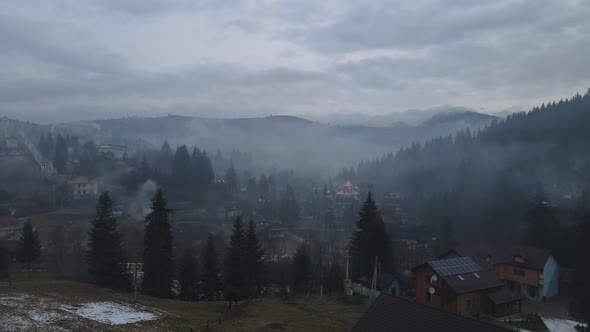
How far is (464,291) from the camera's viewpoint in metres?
40.9

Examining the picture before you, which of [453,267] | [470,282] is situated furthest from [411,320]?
[453,267]

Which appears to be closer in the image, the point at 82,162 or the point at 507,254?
the point at 507,254

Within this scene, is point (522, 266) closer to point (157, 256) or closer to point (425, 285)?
point (425, 285)

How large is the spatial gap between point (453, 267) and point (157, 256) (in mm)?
29554

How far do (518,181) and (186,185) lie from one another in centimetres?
8985

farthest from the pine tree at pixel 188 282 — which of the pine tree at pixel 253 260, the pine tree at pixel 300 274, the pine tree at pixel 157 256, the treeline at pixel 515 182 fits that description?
the treeline at pixel 515 182

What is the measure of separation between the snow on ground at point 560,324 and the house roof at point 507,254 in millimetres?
10814

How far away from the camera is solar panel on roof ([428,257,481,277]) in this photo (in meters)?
43.1

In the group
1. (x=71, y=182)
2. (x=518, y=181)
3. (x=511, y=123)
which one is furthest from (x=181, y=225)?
(x=511, y=123)

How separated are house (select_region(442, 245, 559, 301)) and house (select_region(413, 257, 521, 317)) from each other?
→ 8.27 m

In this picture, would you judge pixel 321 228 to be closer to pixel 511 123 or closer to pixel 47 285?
pixel 47 285

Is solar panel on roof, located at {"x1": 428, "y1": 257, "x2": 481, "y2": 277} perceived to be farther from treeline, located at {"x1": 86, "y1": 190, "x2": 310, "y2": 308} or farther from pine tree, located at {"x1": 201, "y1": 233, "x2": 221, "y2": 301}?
pine tree, located at {"x1": 201, "y1": 233, "x2": 221, "y2": 301}

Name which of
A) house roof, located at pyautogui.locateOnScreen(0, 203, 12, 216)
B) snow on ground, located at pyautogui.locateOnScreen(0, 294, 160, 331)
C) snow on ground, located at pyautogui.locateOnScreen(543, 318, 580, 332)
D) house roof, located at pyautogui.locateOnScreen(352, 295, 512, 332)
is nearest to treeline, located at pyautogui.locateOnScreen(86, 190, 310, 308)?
snow on ground, located at pyautogui.locateOnScreen(0, 294, 160, 331)

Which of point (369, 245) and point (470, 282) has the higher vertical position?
point (369, 245)
